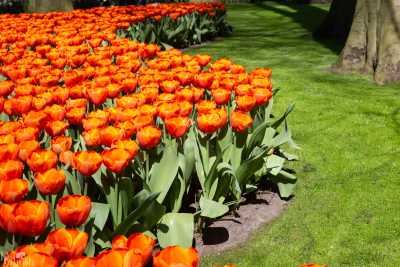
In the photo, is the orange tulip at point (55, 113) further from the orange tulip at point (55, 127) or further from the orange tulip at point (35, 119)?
the orange tulip at point (55, 127)

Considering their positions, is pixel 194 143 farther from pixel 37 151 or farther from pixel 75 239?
pixel 75 239

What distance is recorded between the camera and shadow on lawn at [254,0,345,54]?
11.7 metres

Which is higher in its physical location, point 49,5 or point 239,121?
point 239,121

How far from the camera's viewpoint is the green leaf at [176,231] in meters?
3.24

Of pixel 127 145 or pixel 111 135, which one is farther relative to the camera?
pixel 111 135

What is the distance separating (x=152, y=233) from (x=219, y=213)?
46cm

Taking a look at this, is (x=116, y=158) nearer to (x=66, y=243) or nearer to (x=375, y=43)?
(x=66, y=243)

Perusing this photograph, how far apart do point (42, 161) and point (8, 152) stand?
0.91 ft

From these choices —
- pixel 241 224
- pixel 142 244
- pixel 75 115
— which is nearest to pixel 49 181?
pixel 142 244

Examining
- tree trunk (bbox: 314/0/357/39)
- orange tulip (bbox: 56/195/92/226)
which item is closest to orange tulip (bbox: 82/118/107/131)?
orange tulip (bbox: 56/195/92/226)

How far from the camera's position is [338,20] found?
39.5 feet

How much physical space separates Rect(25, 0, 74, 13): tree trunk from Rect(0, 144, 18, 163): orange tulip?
12776 millimetres

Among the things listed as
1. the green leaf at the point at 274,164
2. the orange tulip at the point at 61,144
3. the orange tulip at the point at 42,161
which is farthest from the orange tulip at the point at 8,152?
the green leaf at the point at 274,164

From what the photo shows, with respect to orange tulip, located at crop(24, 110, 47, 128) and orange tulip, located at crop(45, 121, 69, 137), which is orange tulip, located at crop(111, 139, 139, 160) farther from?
orange tulip, located at crop(24, 110, 47, 128)
